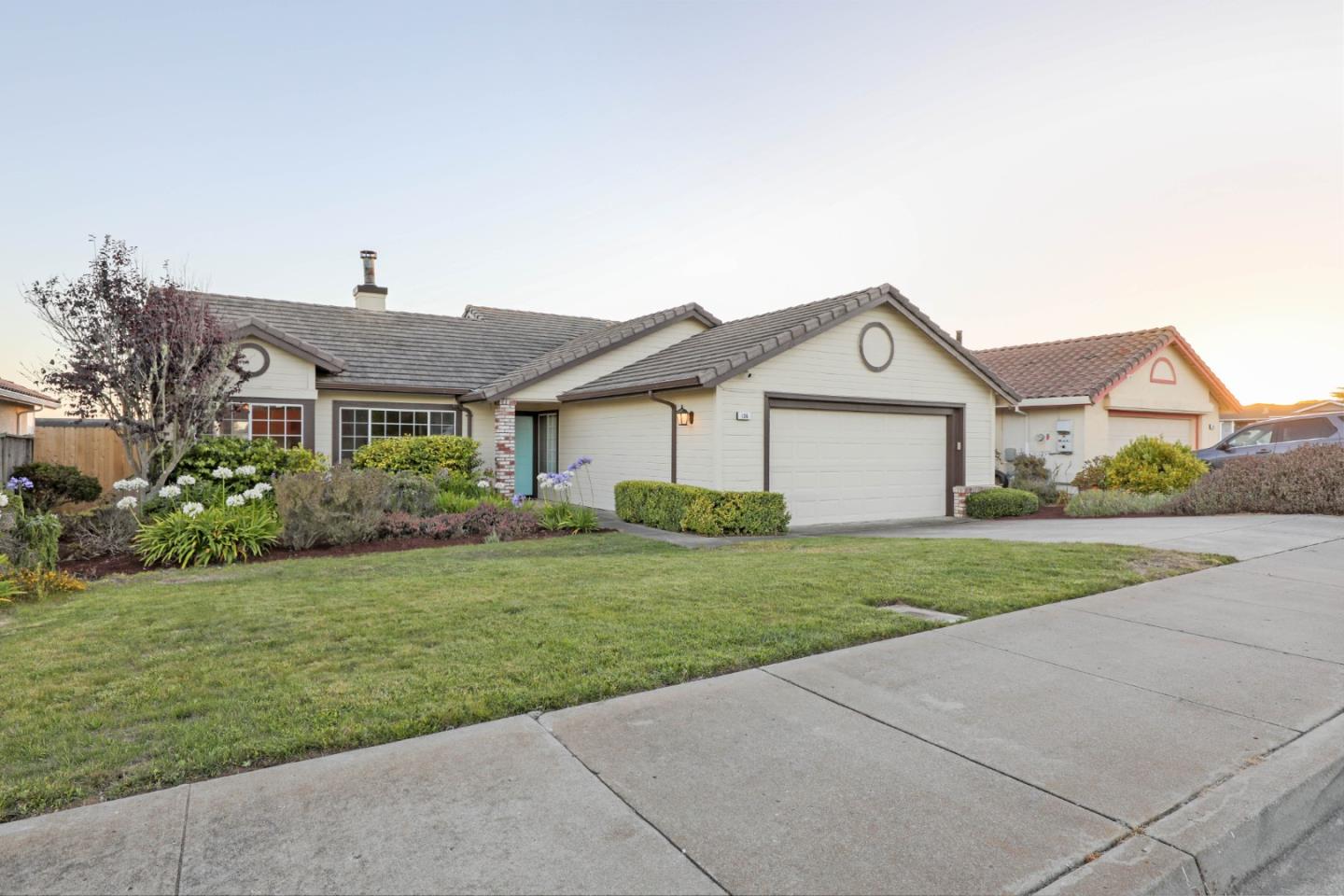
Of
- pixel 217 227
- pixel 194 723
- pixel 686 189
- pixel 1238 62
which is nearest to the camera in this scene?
pixel 194 723

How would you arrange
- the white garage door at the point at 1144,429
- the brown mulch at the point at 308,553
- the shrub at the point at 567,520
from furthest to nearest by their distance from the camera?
the white garage door at the point at 1144,429 < the shrub at the point at 567,520 < the brown mulch at the point at 308,553

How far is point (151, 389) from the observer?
35.9 ft

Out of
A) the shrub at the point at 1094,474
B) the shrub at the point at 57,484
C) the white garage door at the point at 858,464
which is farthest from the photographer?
the shrub at the point at 1094,474

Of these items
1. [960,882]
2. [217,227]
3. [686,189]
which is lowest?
[960,882]

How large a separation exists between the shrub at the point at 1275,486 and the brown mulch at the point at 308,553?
11899 millimetres

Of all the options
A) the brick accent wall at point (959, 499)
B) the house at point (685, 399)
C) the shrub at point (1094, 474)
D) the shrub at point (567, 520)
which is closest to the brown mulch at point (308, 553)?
the shrub at point (567, 520)

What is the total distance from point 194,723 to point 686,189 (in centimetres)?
1573

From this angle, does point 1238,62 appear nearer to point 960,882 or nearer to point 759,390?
point 759,390

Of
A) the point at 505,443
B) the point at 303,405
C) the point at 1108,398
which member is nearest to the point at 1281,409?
the point at 1108,398

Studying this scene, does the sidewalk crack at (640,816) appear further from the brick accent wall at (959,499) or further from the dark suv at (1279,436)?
the dark suv at (1279,436)

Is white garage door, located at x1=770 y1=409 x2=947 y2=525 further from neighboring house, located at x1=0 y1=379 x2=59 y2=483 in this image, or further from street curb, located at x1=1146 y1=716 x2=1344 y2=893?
neighboring house, located at x1=0 y1=379 x2=59 y2=483

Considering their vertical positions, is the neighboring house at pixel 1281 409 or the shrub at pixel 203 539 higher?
the neighboring house at pixel 1281 409

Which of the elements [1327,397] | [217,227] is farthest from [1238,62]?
[1327,397]

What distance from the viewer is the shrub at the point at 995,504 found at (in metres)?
15.0
